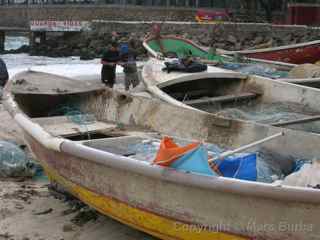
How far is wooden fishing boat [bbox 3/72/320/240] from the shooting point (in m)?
4.62

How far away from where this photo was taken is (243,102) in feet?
30.9

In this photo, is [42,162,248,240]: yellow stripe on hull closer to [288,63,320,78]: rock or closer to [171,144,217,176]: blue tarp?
[171,144,217,176]: blue tarp

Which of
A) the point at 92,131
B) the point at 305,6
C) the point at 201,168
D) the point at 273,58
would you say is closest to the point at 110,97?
the point at 92,131

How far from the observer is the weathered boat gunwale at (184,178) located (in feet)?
14.5

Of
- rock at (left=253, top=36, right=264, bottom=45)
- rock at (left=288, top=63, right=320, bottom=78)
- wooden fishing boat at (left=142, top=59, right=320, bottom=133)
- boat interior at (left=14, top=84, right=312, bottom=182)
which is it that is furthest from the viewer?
rock at (left=253, top=36, right=264, bottom=45)

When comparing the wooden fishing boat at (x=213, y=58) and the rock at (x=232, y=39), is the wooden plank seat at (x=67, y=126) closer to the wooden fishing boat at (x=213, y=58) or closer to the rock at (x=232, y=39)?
the wooden fishing boat at (x=213, y=58)

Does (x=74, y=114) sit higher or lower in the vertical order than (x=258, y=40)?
higher

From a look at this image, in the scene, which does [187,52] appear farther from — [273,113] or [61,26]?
[61,26]

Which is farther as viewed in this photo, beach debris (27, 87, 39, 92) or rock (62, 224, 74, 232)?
beach debris (27, 87, 39, 92)

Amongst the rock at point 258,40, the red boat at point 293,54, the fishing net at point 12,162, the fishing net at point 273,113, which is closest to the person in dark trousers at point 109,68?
the fishing net at point 273,113

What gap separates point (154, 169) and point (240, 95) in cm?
461

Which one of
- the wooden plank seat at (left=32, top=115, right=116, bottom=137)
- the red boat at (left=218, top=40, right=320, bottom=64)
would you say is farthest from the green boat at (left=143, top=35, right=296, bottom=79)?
the wooden plank seat at (left=32, top=115, right=116, bottom=137)

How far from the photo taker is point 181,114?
7.22 meters

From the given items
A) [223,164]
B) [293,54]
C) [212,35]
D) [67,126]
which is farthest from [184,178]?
[212,35]
